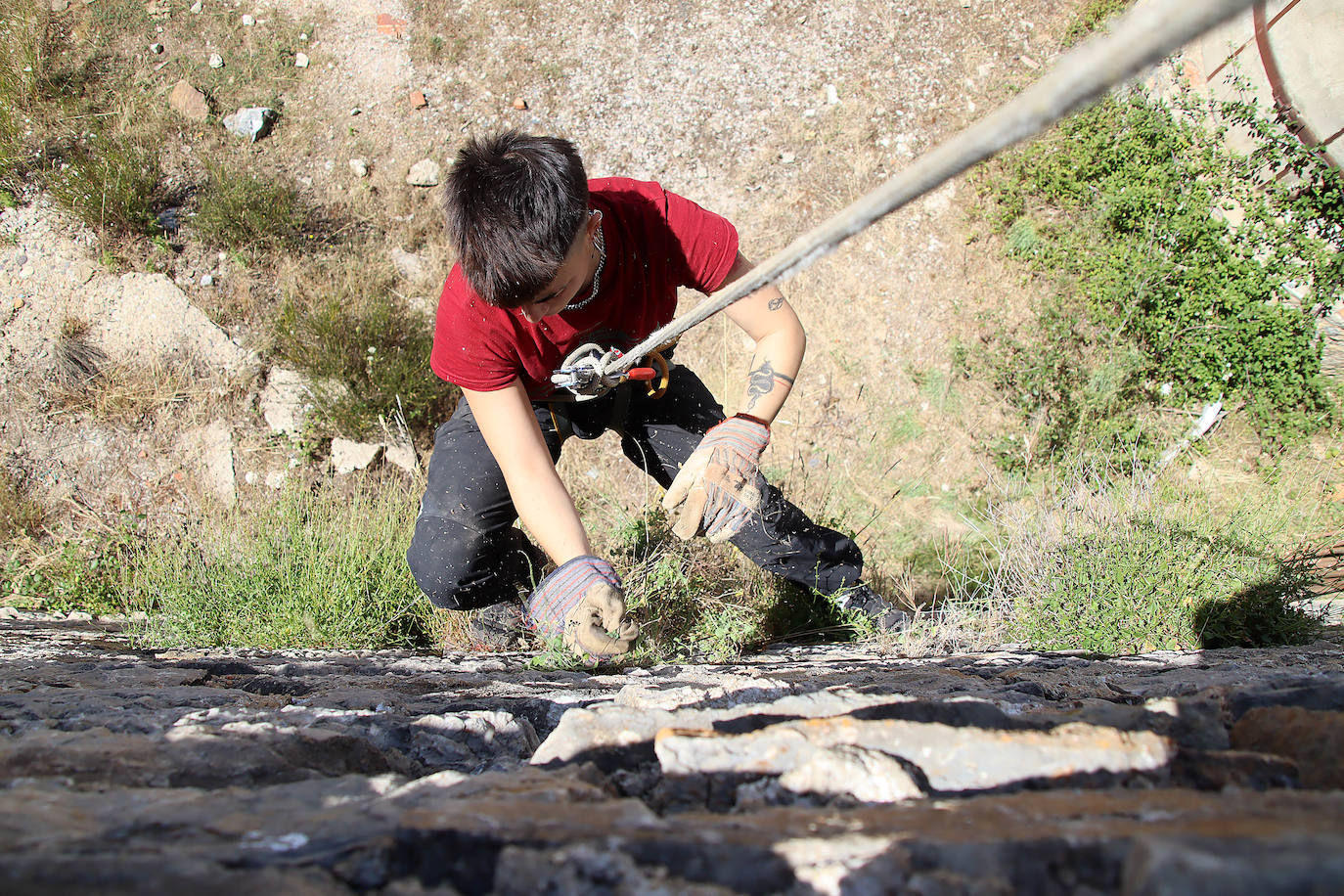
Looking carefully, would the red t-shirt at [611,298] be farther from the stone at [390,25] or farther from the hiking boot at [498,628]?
the stone at [390,25]

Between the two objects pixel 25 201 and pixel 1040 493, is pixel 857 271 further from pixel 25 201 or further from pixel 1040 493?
pixel 25 201

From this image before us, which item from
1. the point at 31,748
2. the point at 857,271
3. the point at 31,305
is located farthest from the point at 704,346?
the point at 31,748

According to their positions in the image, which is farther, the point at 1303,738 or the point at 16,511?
the point at 16,511

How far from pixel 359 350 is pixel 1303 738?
5.10 meters

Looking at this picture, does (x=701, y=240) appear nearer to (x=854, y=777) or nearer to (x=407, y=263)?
(x=854, y=777)

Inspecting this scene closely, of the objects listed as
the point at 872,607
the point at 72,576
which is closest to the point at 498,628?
the point at 872,607

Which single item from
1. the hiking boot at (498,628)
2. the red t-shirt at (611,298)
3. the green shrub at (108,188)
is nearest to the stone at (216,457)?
the green shrub at (108,188)

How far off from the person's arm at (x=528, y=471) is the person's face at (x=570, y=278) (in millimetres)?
293

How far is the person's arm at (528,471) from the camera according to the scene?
2.40m

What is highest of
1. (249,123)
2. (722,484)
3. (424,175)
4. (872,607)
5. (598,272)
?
(249,123)

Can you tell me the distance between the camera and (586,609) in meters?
2.17

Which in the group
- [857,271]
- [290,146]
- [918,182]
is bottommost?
[918,182]

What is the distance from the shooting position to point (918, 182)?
A: 1113 millimetres

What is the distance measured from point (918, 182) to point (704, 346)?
14.8 ft
